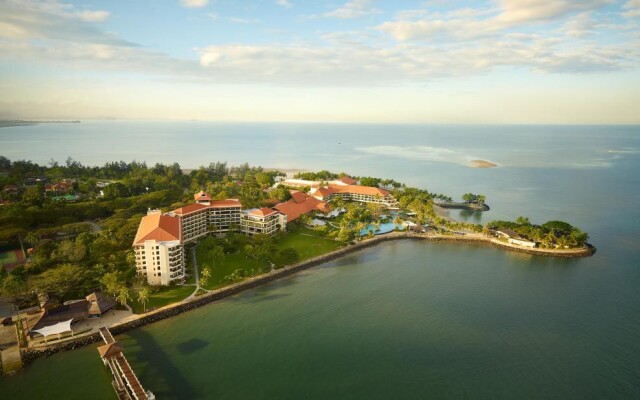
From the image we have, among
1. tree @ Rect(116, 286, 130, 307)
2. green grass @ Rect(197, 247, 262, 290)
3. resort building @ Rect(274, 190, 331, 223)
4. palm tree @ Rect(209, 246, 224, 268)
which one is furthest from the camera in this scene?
resort building @ Rect(274, 190, 331, 223)

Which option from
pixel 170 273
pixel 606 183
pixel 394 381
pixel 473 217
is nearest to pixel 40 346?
pixel 170 273

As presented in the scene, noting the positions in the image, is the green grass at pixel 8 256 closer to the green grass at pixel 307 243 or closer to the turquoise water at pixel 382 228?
the green grass at pixel 307 243

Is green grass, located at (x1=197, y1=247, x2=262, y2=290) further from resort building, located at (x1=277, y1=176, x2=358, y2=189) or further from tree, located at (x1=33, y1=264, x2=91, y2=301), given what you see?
resort building, located at (x1=277, y1=176, x2=358, y2=189)

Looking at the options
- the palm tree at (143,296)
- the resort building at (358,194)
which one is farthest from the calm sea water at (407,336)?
the resort building at (358,194)

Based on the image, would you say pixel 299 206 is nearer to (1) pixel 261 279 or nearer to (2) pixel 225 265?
(2) pixel 225 265

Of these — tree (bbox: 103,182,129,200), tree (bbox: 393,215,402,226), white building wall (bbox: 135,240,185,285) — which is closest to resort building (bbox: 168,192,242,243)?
white building wall (bbox: 135,240,185,285)
